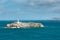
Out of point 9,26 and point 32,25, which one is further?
point 32,25

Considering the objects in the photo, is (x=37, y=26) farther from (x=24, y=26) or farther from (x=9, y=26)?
(x=9, y=26)

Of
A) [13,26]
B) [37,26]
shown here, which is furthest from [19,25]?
[37,26]

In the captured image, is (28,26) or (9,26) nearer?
(9,26)

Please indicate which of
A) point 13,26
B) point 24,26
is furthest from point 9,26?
point 24,26

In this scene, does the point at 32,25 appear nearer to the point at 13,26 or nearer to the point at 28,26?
the point at 28,26

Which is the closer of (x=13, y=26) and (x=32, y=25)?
(x=13, y=26)

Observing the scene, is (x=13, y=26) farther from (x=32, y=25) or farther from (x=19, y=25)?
(x=32, y=25)

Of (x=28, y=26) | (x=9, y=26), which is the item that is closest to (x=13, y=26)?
(x=9, y=26)
